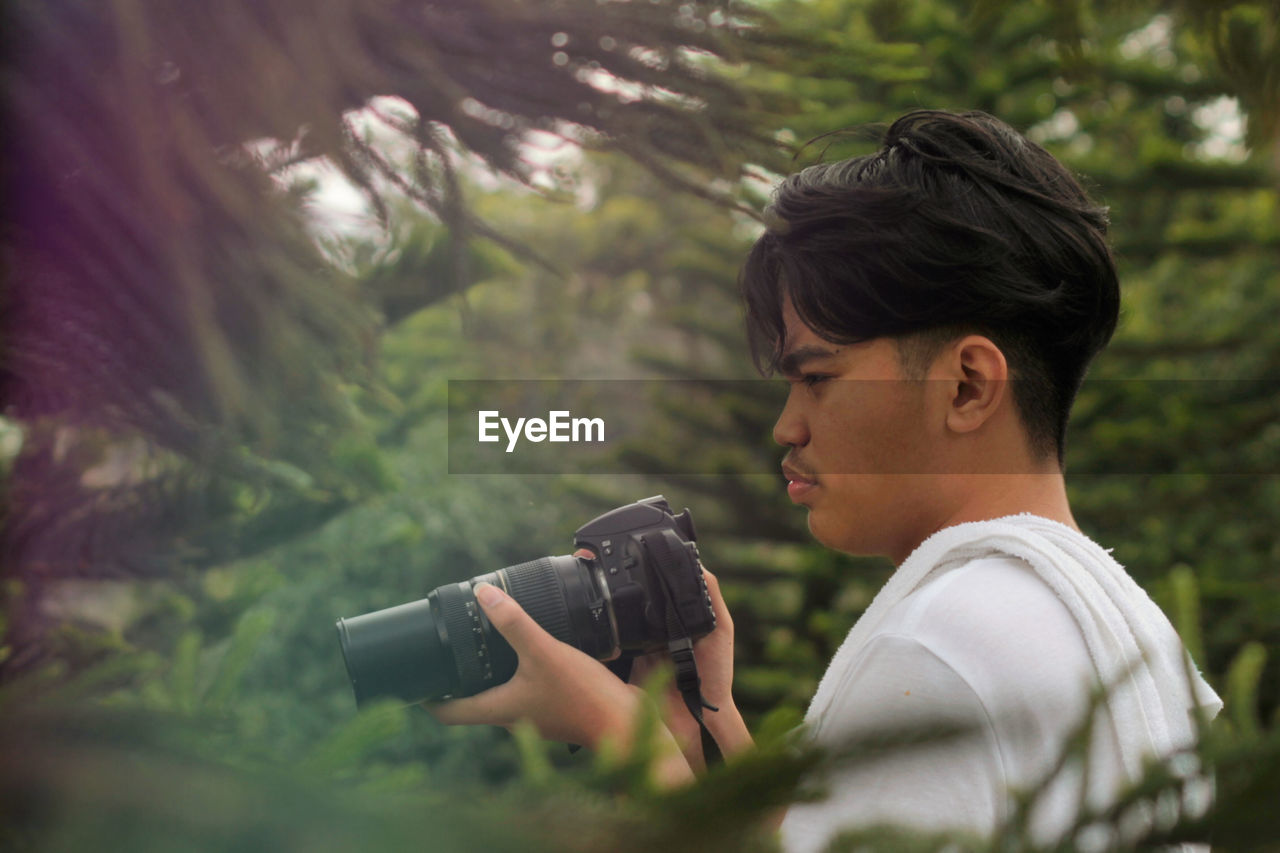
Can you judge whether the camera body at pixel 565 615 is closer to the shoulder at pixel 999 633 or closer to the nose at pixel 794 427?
the nose at pixel 794 427

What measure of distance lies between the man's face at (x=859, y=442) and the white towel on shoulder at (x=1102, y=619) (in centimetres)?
7

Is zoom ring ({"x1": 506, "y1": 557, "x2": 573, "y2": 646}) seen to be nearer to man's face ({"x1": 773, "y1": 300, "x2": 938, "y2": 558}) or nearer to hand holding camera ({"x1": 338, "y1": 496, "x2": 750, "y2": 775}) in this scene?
hand holding camera ({"x1": 338, "y1": 496, "x2": 750, "y2": 775})

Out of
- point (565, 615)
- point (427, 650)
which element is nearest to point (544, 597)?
point (565, 615)

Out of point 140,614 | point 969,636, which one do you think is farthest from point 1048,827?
point 140,614

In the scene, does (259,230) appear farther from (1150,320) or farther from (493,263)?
(1150,320)

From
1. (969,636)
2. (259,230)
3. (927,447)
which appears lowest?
(969,636)

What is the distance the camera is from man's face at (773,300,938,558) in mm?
848

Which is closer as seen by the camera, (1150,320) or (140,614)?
(140,614)

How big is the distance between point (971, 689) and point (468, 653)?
1.68ft

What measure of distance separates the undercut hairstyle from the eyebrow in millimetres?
14

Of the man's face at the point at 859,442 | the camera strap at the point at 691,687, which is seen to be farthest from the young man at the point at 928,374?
the camera strap at the point at 691,687

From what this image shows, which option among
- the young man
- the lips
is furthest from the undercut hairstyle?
the lips

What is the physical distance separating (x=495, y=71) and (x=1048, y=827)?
542 mm

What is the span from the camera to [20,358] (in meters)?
0.63
